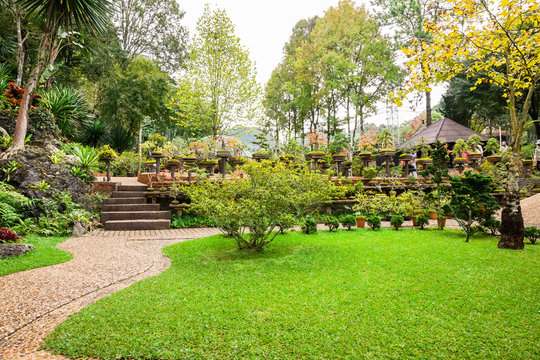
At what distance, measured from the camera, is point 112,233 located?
714 cm

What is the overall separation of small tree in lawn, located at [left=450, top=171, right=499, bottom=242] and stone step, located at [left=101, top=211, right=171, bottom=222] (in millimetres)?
7851

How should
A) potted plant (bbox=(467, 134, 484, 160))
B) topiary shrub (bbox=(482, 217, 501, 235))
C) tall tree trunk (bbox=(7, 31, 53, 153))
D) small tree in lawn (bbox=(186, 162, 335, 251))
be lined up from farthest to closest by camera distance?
potted plant (bbox=(467, 134, 484, 160))
tall tree trunk (bbox=(7, 31, 53, 153))
topiary shrub (bbox=(482, 217, 501, 235))
small tree in lawn (bbox=(186, 162, 335, 251))

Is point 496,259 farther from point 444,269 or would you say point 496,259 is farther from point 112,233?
point 112,233

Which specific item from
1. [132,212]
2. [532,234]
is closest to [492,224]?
[532,234]

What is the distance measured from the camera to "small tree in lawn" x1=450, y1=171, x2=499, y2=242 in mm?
6383

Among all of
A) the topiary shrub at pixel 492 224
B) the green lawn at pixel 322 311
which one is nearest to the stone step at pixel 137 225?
the green lawn at pixel 322 311

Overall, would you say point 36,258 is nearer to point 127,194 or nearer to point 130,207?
point 130,207

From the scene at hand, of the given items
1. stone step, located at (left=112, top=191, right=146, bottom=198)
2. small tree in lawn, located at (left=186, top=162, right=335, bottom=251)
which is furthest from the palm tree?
small tree in lawn, located at (left=186, top=162, right=335, bottom=251)

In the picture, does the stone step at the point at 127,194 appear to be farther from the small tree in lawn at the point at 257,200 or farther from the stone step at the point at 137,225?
the small tree in lawn at the point at 257,200

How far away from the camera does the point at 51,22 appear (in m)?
7.85

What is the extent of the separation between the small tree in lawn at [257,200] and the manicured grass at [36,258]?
91.6 inches

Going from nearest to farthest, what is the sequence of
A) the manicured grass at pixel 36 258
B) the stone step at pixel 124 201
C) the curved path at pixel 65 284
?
the curved path at pixel 65 284 → the manicured grass at pixel 36 258 → the stone step at pixel 124 201

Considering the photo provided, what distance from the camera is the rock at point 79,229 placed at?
22.2 feet

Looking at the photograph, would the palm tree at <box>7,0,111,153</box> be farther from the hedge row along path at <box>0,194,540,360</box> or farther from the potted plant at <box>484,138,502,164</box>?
the potted plant at <box>484,138,502,164</box>
